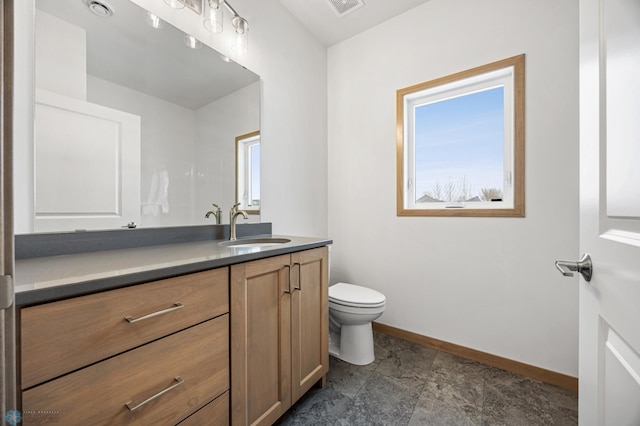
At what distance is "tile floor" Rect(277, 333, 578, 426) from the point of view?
1.26 m

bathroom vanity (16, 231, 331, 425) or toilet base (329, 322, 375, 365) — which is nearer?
bathroom vanity (16, 231, 331, 425)

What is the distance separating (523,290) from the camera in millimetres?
1616

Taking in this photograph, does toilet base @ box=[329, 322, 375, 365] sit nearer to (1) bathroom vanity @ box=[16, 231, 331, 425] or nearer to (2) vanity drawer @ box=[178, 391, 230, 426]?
(1) bathroom vanity @ box=[16, 231, 331, 425]

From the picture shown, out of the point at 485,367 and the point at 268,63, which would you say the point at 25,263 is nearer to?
the point at 268,63

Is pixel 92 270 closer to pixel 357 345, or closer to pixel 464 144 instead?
pixel 357 345

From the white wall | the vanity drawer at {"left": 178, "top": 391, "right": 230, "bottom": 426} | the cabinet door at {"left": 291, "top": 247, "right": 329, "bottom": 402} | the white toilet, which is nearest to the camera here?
the vanity drawer at {"left": 178, "top": 391, "right": 230, "bottom": 426}

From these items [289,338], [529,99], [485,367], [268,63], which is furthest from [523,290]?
[268,63]

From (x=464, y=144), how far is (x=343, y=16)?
1.43 m

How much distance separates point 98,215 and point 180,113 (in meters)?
0.67

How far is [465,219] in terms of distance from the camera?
1.81 meters

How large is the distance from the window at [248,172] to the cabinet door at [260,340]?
696 mm

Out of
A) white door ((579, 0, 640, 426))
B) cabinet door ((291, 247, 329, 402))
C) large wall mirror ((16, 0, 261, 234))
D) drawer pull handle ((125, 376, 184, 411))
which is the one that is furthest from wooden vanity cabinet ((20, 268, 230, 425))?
white door ((579, 0, 640, 426))

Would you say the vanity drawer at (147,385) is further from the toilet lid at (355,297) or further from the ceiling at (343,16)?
the ceiling at (343,16)

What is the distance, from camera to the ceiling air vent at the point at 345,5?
1.91 m
